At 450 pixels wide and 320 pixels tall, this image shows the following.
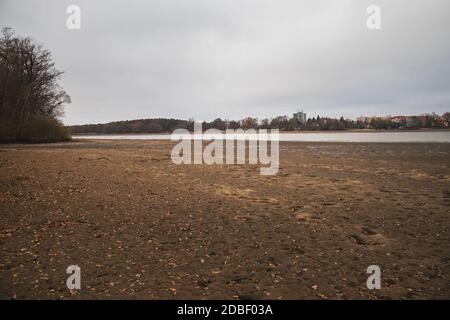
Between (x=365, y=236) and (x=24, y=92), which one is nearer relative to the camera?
(x=365, y=236)

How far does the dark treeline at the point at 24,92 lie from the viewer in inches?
1941

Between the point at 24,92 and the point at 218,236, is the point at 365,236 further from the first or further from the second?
the point at 24,92

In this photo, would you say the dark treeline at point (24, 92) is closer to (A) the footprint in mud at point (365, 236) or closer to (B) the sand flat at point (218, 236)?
(B) the sand flat at point (218, 236)

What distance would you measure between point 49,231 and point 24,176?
28.1 feet

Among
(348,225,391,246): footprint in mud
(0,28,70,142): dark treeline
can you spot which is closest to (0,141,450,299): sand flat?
(348,225,391,246): footprint in mud

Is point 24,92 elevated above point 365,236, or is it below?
above

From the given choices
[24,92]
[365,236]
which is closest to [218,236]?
[365,236]

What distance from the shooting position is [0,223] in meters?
10.4

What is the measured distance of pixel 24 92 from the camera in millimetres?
52094

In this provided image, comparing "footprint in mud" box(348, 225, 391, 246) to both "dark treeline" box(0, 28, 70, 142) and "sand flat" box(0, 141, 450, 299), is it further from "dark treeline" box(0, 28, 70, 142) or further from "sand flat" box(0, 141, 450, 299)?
"dark treeline" box(0, 28, 70, 142)

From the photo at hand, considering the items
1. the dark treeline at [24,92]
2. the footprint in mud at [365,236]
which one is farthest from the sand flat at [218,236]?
the dark treeline at [24,92]

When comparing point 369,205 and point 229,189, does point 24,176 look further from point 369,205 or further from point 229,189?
point 369,205

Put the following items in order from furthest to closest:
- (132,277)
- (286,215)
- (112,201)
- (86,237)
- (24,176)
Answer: (24,176) < (112,201) < (286,215) < (86,237) < (132,277)
